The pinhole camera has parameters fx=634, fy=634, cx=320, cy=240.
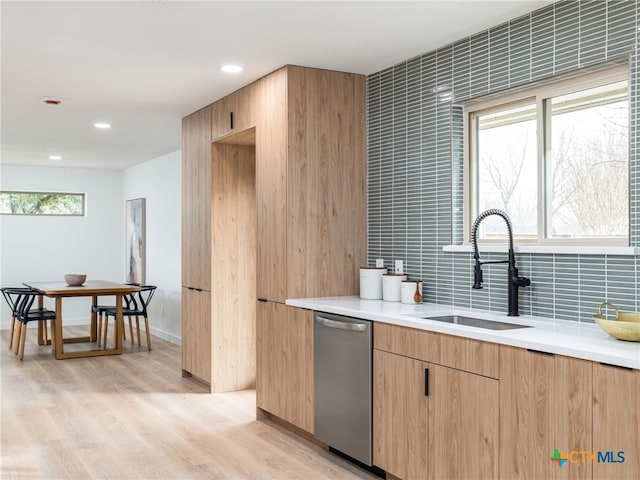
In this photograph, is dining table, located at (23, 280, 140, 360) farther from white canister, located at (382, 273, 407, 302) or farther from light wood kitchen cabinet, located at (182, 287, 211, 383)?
white canister, located at (382, 273, 407, 302)

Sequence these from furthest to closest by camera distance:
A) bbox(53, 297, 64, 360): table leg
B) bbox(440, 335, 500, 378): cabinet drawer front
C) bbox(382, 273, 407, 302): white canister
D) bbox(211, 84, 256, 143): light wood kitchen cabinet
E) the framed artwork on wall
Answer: the framed artwork on wall
bbox(53, 297, 64, 360): table leg
bbox(211, 84, 256, 143): light wood kitchen cabinet
bbox(382, 273, 407, 302): white canister
bbox(440, 335, 500, 378): cabinet drawer front

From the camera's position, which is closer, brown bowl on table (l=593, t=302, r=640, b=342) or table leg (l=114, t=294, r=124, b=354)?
brown bowl on table (l=593, t=302, r=640, b=342)

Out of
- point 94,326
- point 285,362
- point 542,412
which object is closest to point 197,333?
point 285,362

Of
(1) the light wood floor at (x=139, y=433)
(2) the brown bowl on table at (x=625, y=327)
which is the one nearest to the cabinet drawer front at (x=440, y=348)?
(2) the brown bowl on table at (x=625, y=327)

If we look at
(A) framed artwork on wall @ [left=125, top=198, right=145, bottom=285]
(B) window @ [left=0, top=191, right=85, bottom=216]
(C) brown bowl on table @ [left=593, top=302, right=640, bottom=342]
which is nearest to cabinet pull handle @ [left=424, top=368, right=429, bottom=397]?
(C) brown bowl on table @ [left=593, top=302, right=640, bottom=342]

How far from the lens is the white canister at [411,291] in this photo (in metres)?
3.71

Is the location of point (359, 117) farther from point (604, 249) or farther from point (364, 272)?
point (604, 249)

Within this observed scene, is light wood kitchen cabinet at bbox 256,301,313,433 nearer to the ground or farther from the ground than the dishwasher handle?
nearer to the ground

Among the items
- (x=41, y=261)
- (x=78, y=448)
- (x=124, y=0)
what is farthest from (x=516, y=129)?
(x=41, y=261)

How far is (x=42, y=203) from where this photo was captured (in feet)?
31.1

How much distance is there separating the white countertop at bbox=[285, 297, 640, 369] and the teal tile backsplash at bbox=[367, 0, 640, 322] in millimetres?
147

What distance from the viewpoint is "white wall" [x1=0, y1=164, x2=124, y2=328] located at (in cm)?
923

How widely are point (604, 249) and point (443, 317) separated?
89 cm

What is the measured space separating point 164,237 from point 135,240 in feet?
3.98
